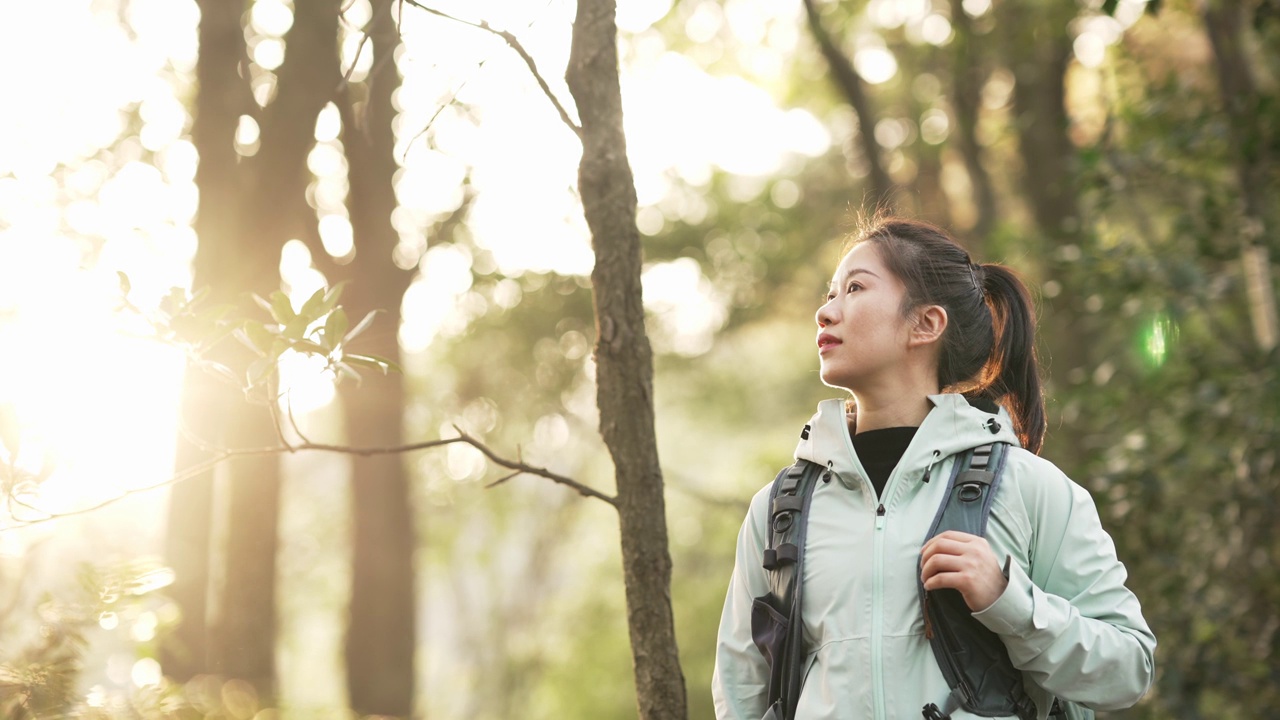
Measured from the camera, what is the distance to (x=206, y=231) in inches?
208

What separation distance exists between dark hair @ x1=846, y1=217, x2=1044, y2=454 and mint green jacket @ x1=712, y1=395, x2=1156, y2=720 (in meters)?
0.22

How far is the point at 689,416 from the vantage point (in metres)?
19.0

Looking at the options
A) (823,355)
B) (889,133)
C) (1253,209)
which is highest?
(889,133)

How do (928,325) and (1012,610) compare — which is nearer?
(1012,610)

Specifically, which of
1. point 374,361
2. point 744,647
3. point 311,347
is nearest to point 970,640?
point 744,647

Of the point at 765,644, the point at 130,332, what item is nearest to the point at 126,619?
the point at 130,332

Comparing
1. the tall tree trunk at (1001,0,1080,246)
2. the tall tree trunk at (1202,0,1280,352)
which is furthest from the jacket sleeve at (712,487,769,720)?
the tall tree trunk at (1001,0,1080,246)

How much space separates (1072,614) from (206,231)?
15.1 ft

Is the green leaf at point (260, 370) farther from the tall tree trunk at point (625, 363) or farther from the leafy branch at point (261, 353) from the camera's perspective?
the tall tree trunk at point (625, 363)

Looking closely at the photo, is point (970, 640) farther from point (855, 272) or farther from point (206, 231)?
point (206, 231)

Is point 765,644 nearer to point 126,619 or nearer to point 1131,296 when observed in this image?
point 126,619

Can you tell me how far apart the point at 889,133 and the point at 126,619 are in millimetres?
11610

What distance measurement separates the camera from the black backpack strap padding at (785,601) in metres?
1.89

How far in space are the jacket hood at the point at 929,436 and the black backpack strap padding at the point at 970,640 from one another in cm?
7
